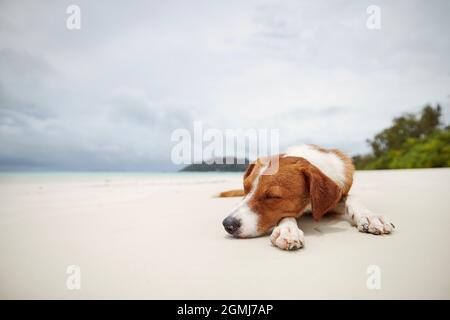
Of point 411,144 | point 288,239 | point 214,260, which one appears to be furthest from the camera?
point 411,144

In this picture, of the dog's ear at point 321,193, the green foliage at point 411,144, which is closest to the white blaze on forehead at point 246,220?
the dog's ear at point 321,193

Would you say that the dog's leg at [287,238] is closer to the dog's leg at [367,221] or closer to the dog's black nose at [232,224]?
the dog's black nose at [232,224]

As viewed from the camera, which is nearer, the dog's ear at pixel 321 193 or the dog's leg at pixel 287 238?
the dog's leg at pixel 287 238

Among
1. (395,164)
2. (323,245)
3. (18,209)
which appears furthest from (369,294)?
(395,164)

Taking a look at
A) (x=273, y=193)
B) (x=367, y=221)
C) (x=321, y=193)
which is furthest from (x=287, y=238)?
(x=367, y=221)

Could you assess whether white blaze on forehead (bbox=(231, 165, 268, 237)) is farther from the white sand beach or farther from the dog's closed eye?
the dog's closed eye

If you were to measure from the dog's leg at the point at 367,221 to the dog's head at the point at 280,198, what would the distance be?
262 mm

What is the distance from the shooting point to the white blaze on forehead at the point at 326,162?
10.7 ft

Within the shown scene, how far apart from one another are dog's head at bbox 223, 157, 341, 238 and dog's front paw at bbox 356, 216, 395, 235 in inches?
11.4

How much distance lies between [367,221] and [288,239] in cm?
88

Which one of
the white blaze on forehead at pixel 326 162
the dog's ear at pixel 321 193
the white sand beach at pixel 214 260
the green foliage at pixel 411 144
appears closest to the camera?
the white sand beach at pixel 214 260

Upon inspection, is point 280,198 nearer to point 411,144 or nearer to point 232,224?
point 232,224

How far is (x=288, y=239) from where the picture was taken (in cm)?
236
